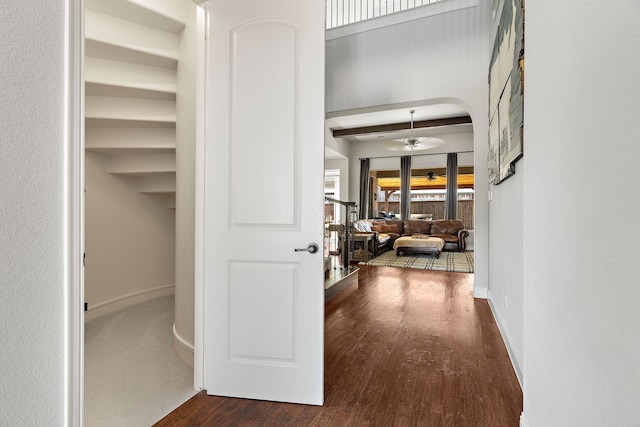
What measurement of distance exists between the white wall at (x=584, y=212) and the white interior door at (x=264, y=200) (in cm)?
102

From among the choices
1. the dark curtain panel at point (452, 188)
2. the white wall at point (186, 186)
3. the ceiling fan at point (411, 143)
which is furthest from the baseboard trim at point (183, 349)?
the dark curtain panel at point (452, 188)

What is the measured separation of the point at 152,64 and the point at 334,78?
→ 8.22ft

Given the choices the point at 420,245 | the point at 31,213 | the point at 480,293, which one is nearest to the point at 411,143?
the point at 420,245

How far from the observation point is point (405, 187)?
32.1ft

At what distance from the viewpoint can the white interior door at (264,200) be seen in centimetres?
180

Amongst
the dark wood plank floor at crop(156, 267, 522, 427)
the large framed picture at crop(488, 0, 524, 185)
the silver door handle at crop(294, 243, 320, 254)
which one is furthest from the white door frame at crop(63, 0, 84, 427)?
the large framed picture at crop(488, 0, 524, 185)

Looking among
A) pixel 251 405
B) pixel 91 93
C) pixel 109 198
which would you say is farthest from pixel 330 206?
pixel 251 405

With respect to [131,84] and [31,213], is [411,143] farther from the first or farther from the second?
[31,213]

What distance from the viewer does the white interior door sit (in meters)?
1.80

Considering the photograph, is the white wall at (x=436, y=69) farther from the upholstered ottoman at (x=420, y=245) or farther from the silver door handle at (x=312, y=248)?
the upholstered ottoman at (x=420, y=245)

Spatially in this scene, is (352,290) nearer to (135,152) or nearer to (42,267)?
(135,152)

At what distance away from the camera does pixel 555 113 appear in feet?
3.62

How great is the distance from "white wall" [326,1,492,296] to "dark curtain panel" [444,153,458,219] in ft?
18.3

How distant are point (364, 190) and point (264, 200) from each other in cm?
837
